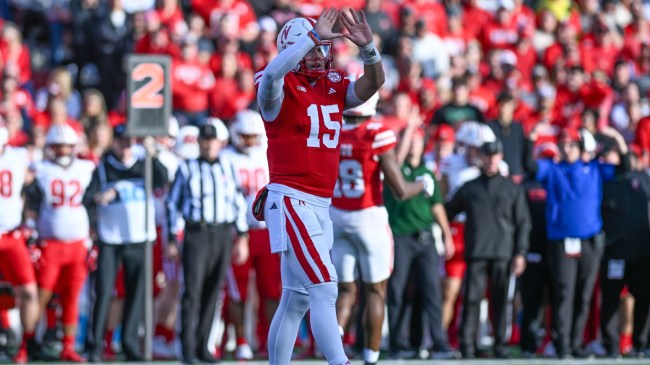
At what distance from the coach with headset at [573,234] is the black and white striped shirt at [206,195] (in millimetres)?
2865

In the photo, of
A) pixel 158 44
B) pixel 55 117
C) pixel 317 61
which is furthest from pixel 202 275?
pixel 158 44

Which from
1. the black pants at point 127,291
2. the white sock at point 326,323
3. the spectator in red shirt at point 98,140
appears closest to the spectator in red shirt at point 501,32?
the spectator in red shirt at point 98,140

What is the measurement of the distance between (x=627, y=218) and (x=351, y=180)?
11.7 ft

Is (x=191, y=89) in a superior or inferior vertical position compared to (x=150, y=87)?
superior

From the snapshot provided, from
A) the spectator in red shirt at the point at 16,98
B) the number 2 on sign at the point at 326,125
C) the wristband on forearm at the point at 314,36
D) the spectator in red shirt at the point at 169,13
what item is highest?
the spectator in red shirt at the point at 169,13

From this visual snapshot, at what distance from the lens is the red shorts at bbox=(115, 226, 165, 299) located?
1291 centimetres

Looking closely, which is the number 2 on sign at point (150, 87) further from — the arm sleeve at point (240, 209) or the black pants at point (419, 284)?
the black pants at point (419, 284)

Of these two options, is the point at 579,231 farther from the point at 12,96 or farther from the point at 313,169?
the point at 12,96

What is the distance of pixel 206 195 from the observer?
11.9m

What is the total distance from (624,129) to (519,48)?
9.32ft

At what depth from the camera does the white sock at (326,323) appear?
8.16 meters

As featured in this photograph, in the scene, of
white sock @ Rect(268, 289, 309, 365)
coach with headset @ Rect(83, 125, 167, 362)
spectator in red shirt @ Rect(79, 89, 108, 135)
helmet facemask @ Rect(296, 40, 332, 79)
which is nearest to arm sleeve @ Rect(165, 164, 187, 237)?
coach with headset @ Rect(83, 125, 167, 362)

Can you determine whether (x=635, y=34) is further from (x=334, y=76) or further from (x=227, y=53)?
(x=334, y=76)

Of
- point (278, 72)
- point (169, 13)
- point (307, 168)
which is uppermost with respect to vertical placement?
point (169, 13)
